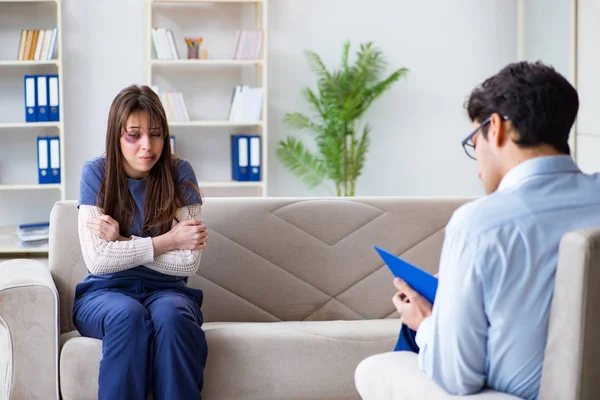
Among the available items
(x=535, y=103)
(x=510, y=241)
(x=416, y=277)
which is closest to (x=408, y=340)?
(x=416, y=277)

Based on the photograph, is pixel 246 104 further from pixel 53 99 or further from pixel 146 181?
pixel 146 181

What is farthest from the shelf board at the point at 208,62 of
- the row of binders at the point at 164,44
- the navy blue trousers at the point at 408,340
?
the navy blue trousers at the point at 408,340

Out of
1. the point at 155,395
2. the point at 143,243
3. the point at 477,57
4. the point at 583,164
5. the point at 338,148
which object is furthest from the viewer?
the point at 477,57

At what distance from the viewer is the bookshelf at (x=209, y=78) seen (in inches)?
234

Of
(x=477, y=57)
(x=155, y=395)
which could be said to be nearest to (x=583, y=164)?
(x=477, y=57)

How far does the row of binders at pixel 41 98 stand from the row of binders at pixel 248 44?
124cm

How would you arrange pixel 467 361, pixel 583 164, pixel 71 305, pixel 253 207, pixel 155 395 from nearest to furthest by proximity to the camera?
pixel 467 361 < pixel 155 395 < pixel 71 305 < pixel 253 207 < pixel 583 164

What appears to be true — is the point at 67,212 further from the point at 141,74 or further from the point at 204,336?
the point at 141,74

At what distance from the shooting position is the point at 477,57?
6336 mm

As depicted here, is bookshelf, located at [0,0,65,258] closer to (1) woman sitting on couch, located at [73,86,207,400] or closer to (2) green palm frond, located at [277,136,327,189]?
(2) green palm frond, located at [277,136,327,189]

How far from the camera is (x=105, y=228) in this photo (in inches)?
104

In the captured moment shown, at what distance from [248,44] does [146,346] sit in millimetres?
3634

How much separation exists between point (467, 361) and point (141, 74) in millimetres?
4855

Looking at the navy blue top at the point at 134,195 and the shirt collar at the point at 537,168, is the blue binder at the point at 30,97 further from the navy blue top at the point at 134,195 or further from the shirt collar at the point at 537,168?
the shirt collar at the point at 537,168
